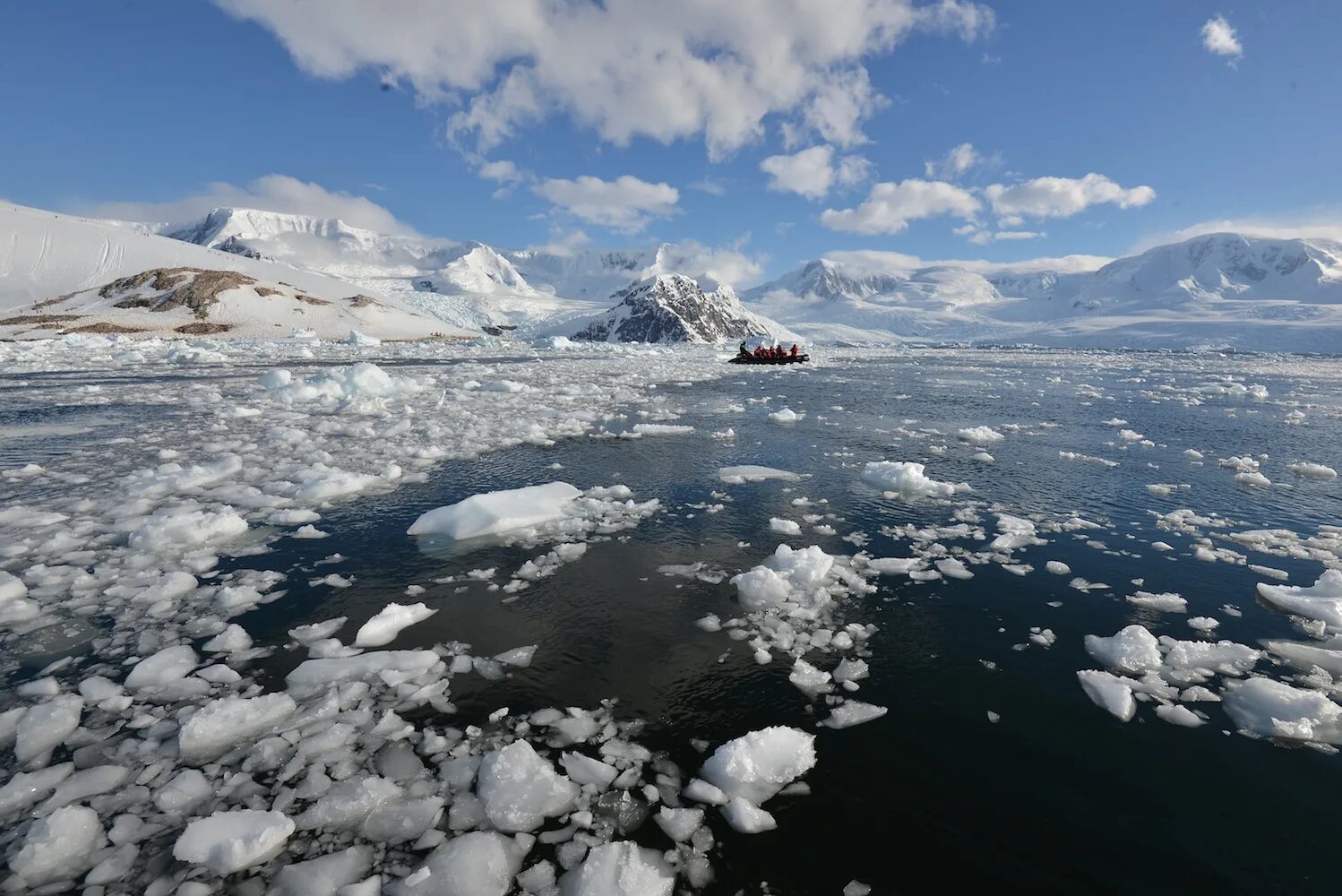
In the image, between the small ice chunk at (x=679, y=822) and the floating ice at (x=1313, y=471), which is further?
the floating ice at (x=1313, y=471)

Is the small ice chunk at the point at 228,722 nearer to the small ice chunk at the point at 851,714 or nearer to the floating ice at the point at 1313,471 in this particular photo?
the small ice chunk at the point at 851,714

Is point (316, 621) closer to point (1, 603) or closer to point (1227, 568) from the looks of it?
point (1, 603)

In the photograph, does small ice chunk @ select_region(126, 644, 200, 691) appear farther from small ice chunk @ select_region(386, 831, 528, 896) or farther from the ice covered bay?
small ice chunk @ select_region(386, 831, 528, 896)

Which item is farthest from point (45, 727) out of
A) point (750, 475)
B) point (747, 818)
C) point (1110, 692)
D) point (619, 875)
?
point (750, 475)

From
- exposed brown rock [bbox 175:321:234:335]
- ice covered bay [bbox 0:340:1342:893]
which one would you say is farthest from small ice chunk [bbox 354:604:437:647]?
exposed brown rock [bbox 175:321:234:335]

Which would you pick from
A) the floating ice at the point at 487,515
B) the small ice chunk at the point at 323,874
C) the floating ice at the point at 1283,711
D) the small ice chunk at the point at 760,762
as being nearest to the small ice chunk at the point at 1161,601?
the floating ice at the point at 1283,711

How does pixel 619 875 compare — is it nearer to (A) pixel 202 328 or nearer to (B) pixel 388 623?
(B) pixel 388 623
